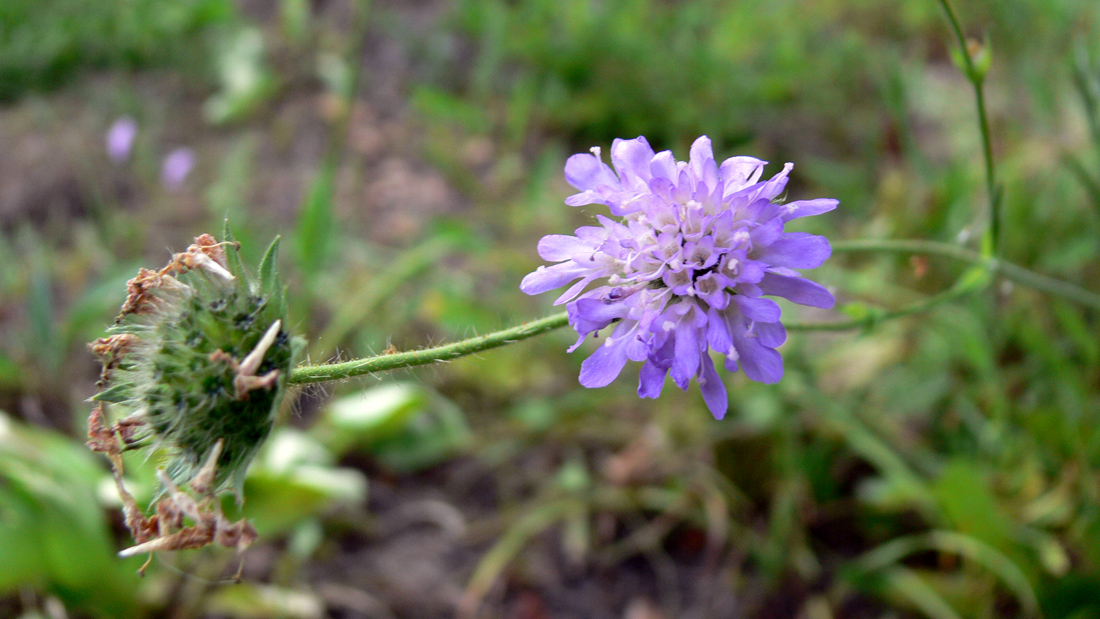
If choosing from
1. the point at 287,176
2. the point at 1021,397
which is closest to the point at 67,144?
the point at 287,176

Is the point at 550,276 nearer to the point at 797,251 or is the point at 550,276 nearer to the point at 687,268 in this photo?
the point at 687,268

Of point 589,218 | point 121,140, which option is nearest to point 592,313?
point 589,218

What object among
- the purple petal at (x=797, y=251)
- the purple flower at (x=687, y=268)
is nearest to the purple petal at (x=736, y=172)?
the purple flower at (x=687, y=268)

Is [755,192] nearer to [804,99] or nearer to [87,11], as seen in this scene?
[804,99]

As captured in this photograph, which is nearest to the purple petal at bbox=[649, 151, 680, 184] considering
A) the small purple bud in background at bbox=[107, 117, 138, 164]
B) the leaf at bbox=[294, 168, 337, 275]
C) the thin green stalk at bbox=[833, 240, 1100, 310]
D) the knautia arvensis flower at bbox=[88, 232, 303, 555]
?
the thin green stalk at bbox=[833, 240, 1100, 310]

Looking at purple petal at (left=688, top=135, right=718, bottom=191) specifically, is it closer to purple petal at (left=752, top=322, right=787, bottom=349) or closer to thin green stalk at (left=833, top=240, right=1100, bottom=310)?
purple petal at (left=752, top=322, right=787, bottom=349)
